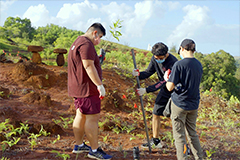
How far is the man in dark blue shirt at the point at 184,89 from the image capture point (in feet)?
8.96

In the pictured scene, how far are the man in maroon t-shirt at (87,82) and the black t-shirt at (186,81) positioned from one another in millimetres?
1006

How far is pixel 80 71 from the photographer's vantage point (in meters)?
2.79

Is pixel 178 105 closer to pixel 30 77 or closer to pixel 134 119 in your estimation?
pixel 134 119

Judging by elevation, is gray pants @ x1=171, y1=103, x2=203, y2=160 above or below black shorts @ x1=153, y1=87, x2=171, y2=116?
below

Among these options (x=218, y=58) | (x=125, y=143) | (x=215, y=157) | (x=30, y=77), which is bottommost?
(x=215, y=157)

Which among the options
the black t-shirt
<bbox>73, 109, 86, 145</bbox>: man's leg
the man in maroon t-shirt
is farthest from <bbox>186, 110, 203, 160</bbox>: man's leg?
<bbox>73, 109, 86, 145</bbox>: man's leg

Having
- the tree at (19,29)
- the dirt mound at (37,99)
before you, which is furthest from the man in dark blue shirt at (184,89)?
the tree at (19,29)

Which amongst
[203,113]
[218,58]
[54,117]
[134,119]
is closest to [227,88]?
[218,58]

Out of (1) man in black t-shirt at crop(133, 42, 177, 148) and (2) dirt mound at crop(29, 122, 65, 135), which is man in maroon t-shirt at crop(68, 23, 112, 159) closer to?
(1) man in black t-shirt at crop(133, 42, 177, 148)

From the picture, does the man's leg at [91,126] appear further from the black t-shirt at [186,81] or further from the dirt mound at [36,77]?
the dirt mound at [36,77]

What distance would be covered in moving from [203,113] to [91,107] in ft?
16.6

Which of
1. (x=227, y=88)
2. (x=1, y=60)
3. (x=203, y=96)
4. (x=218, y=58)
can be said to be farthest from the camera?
(x=218, y=58)

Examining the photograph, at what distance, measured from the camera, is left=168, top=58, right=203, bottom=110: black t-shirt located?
2723mm

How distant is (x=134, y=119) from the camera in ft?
17.8
